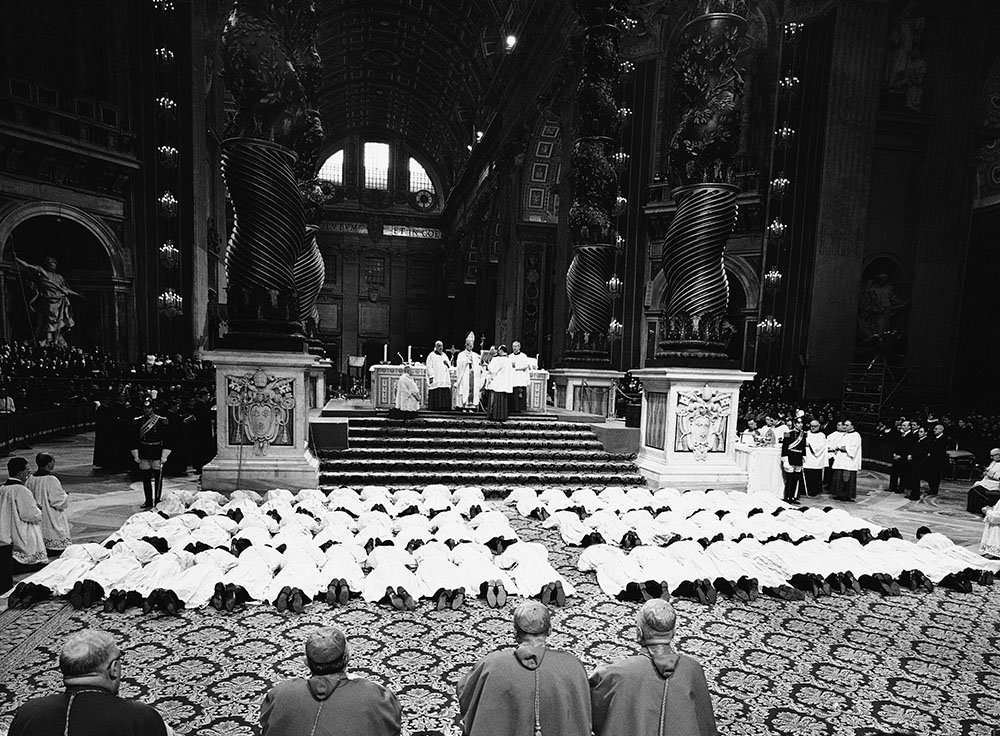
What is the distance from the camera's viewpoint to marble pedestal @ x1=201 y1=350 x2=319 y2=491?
7570 millimetres

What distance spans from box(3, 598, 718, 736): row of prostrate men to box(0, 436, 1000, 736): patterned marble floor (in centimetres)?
103

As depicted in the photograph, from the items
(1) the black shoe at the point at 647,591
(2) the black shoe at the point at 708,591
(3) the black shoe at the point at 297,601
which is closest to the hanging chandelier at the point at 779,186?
(2) the black shoe at the point at 708,591

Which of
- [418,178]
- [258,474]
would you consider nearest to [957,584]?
[258,474]

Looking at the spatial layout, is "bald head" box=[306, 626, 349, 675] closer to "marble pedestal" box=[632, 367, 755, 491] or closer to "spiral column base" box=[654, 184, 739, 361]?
"marble pedestal" box=[632, 367, 755, 491]

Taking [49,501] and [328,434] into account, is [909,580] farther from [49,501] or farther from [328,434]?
[49,501]

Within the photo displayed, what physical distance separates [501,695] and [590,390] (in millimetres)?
10940

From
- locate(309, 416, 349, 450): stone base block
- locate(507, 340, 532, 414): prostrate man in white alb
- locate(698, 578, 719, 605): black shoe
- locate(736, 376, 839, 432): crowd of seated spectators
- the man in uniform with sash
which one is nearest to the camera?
locate(698, 578, 719, 605): black shoe

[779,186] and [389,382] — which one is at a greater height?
[779,186]

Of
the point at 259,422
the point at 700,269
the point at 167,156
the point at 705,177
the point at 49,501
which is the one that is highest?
the point at 167,156

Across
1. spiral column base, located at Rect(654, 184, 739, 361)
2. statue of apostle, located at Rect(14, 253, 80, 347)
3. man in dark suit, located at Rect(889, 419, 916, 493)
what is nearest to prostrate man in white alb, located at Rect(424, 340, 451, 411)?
spiral column base, located at Rect(654, 184, 739, 361)

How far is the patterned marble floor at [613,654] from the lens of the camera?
10.7ft

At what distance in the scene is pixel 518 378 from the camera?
452 inches

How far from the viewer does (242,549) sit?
17.2ft

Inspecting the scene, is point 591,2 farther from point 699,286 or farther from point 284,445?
point 284,445
